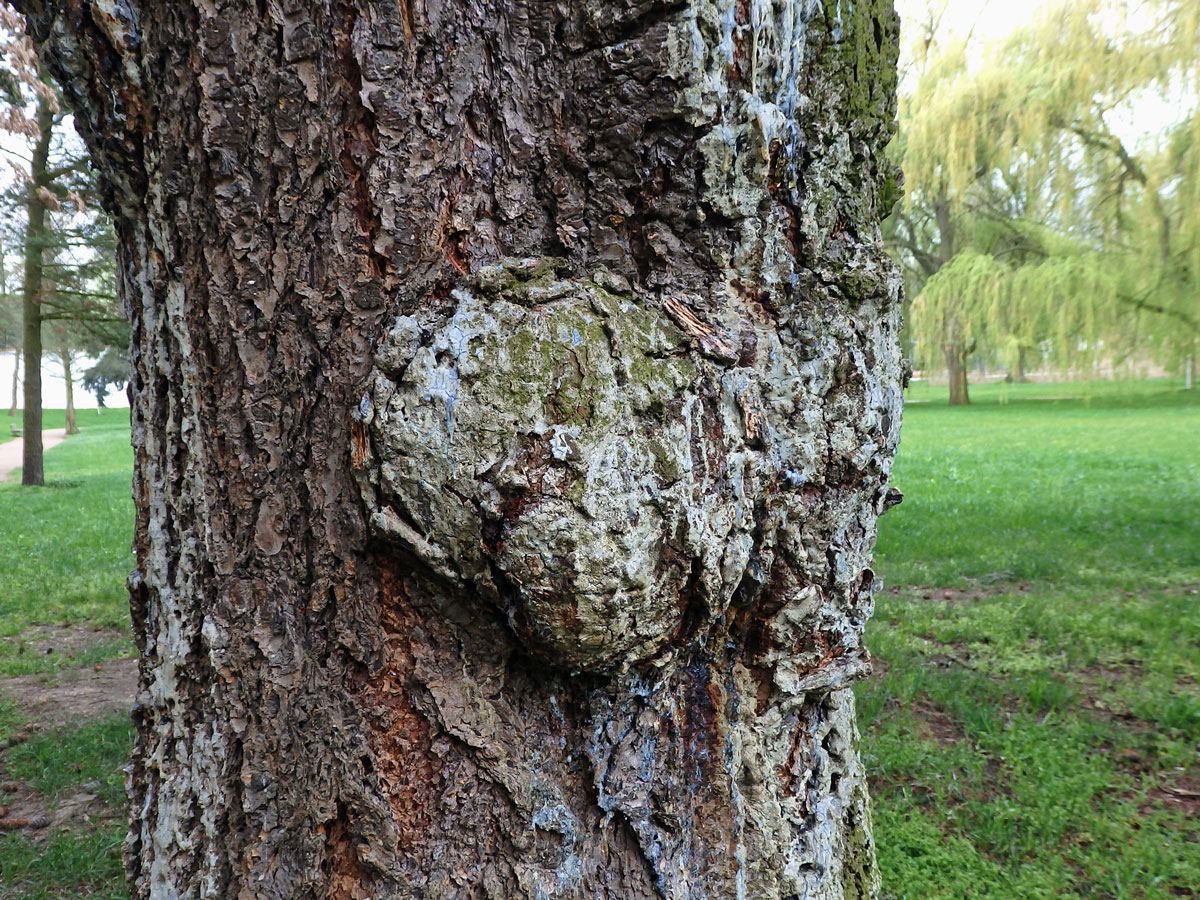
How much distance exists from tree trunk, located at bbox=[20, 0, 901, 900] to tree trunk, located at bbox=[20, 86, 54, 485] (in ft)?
41.3

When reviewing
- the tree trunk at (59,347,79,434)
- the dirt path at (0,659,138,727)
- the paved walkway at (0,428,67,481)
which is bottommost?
the dirt path at (0,659,138,727)

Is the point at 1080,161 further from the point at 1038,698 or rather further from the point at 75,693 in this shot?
the point at 75,693

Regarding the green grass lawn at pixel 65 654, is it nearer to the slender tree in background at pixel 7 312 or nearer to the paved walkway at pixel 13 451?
the slender tree in background at pixel 7 312

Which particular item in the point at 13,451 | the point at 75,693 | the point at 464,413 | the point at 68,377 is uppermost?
the point at 68,377

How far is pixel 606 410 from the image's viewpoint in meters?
1.17

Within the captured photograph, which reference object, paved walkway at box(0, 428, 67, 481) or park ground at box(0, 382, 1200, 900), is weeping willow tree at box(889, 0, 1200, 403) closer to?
park ground at box(0, 382, 1200, 900)

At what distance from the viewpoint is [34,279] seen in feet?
42.2

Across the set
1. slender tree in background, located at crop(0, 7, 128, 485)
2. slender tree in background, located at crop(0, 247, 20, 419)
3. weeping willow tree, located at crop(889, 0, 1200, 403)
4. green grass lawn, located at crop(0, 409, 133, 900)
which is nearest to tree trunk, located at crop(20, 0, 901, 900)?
green grass lawn, located at crop(0, 409, 133, 900)

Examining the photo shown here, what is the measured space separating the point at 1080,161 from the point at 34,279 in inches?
583

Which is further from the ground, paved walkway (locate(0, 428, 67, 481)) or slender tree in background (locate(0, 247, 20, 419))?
slender tree in background (locate(0, 247, 20, 419))

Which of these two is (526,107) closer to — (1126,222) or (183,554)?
(183,554)

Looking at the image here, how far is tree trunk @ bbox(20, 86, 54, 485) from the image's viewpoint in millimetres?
11985

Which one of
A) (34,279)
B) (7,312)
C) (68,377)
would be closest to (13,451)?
(7,312)

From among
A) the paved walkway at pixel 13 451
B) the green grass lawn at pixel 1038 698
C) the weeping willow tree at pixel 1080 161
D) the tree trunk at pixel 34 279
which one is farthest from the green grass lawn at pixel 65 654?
the weeping willow tree at pixel 1080 161
